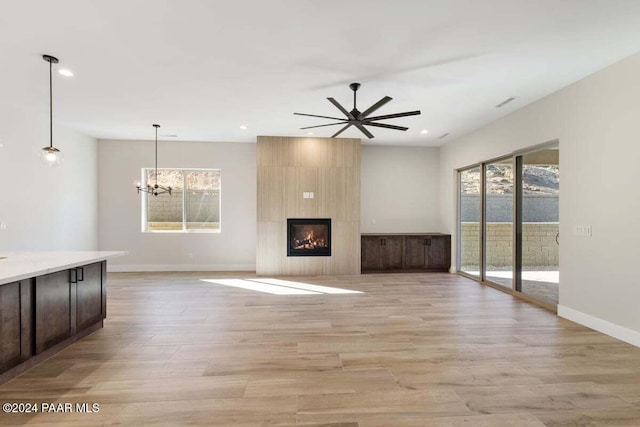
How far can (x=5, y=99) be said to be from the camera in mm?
4305

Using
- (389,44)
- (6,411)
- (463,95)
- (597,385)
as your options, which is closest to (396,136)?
(463,95)

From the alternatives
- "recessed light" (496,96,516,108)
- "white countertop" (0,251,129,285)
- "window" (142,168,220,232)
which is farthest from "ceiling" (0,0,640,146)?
"window" (142,168,220,232)

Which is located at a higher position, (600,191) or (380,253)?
(600,191)

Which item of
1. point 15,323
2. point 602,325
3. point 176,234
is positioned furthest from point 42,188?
point 602,325

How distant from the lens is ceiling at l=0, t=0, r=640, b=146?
7.81 ft

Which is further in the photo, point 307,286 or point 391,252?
point 391,252

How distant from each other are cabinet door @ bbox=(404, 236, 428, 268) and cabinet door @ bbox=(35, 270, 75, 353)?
5919 mm

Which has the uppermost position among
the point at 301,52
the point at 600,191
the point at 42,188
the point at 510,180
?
the point at 301,52

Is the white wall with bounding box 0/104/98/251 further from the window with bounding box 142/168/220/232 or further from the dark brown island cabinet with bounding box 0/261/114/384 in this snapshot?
the dark brown island cabinet with bounding box 0/261/114/384

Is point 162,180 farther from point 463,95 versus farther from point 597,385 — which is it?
point 597,385

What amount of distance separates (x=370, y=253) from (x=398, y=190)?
1797 mm

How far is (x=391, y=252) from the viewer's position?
677 cm

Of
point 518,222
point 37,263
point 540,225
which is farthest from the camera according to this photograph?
point 518,222

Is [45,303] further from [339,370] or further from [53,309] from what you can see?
[339,370]
